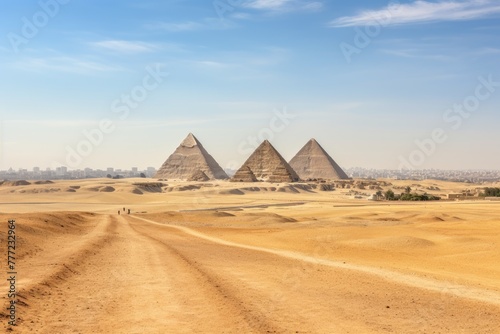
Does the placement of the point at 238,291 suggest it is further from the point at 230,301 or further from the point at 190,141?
the point at 190,141

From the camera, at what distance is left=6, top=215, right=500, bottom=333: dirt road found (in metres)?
7.13

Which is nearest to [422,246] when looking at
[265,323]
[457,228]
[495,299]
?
[457,228]

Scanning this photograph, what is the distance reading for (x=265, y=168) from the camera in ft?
500

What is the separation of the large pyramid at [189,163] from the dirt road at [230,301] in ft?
523

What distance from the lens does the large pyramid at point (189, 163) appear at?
178 meters

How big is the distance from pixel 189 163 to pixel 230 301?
177234mm

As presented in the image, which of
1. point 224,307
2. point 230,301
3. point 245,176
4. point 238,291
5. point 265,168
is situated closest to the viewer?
point 224,307

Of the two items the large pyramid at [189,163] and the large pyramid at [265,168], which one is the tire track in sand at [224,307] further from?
the large pyramid at [189,163]

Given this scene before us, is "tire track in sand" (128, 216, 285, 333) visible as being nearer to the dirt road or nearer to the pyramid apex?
the dirt road

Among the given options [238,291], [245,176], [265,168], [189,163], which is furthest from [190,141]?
[238,291]

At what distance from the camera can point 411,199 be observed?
79000 millimetres

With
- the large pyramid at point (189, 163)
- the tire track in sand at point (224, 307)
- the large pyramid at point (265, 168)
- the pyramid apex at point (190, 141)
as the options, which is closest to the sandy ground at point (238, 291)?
the tire track in sand at point (224, 307)

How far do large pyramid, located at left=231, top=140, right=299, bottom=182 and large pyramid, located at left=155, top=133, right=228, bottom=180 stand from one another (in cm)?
2144

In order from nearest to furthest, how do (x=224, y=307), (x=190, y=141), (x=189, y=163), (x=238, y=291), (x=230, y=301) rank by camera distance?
(x=224, y=307) < (x=230, y=301) < (x=238, y=291) < (x=189, y=163) < (x=190, y=141)
